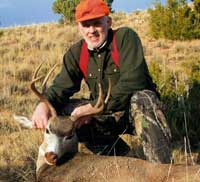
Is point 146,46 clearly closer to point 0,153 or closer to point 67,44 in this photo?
point 67,44

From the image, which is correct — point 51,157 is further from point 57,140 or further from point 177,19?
point 177,19

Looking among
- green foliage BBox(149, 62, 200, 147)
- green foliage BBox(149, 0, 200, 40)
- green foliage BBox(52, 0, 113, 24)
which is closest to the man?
green foliage BBox(149, 62, 200, 147)

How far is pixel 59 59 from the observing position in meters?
13.0

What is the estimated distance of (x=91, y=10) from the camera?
566cm

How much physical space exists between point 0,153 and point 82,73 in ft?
4.95

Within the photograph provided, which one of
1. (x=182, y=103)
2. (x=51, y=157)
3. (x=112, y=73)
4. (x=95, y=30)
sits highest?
(x=95, y=30)

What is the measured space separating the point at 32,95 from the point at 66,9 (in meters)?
15.8

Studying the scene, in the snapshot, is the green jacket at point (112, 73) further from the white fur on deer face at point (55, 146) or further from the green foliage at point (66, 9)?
the green foliage at point (66, 9)

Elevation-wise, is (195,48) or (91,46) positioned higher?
(91,46)

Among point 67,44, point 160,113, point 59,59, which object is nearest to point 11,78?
point 59,59

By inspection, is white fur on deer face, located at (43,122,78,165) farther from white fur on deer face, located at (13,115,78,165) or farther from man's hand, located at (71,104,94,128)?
man's hand, located at (71,104,94,128)

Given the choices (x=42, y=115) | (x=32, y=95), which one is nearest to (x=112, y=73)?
(x=42, y=115)

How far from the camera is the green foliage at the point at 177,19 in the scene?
1524 cm

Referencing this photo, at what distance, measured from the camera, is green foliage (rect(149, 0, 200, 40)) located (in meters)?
15.2
